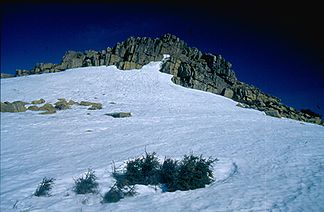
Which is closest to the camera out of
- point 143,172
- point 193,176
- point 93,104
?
point 193,176

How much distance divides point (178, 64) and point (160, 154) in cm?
3958

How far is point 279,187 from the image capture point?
8.59m

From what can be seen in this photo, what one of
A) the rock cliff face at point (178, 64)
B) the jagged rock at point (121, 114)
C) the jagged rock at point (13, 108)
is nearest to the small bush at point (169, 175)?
the jagged rock at point (121, 114)

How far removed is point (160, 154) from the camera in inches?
537

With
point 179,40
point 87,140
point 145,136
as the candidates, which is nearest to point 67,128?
point 87,140

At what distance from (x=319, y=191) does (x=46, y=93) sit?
31.9m

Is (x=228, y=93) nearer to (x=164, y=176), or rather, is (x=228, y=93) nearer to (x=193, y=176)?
(x=164, y=176)

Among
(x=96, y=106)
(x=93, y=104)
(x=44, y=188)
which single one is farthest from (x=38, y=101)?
(x=44, y=188)

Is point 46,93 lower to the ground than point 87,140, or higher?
higher

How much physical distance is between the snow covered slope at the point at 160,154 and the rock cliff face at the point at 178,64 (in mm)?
14745

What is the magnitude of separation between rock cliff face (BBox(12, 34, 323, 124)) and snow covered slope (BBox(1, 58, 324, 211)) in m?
14.7

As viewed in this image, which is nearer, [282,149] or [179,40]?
[282,149]

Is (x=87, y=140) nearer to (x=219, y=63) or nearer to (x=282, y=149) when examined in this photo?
(x=282, y=149)

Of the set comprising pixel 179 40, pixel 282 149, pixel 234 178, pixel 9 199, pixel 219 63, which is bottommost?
pixel 9 199
